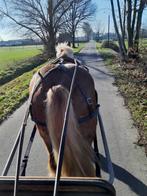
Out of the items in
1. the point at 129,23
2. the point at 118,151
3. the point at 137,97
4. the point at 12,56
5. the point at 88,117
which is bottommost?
the point at 12,56

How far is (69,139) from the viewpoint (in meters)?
2.97

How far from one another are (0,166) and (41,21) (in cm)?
3215

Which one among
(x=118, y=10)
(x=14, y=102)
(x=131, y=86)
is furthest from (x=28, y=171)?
(x=118, y=10)

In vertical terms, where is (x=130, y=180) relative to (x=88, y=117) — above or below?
below

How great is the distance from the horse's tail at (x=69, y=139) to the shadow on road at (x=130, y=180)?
1596 millimetres

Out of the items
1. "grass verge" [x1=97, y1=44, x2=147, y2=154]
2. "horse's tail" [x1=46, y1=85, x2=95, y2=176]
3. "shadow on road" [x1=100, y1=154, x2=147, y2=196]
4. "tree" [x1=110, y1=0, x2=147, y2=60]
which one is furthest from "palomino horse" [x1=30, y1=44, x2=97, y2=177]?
"tree" [x1=110, y1=0, x2=147, y2=60]

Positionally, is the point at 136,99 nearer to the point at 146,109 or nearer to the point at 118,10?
the point at 146,109

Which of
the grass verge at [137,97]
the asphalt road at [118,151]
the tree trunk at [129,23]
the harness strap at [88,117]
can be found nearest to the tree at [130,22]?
the tree trunk at [129,23]

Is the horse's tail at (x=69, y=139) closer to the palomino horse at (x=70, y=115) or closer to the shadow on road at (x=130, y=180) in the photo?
the palomino horse at (x=70, y=115)

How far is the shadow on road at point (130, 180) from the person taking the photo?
4.35 m

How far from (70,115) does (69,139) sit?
275 mm

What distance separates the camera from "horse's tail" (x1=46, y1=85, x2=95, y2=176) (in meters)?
2.92

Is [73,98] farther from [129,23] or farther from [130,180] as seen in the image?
[129,23]

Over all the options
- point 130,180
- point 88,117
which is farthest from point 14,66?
point 88,117
